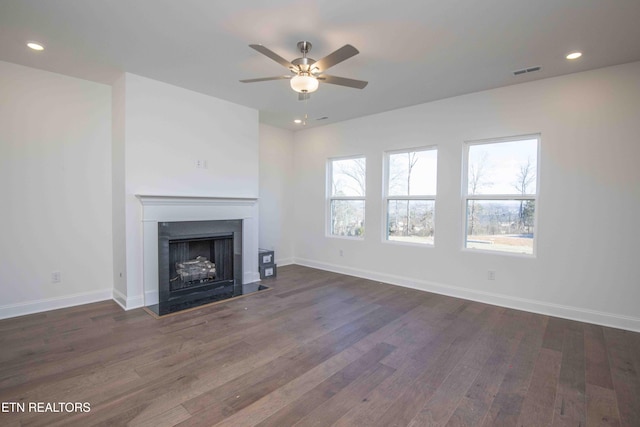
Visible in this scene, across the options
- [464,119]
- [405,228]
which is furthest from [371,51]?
[405,228]

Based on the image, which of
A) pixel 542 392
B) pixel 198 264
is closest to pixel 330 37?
pixel 542 392

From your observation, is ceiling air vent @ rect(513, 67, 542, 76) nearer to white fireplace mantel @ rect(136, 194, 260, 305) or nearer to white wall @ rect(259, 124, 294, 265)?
white fireplace mantel @ rect(136, 194, 260, 305)

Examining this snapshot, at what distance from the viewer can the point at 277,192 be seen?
19.9 ft

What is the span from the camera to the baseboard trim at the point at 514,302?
10.4 ft

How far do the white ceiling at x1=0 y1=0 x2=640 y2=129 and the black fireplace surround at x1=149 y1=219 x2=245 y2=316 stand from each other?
1.91 meters

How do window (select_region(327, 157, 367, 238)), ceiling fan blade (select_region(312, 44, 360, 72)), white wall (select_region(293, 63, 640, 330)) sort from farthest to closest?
window (select_region(327, 157, 367, 238)), white wall (select_region(293, 63, 640, 330)), ceiling fan blade (select_region(312, 44, 360, 72))

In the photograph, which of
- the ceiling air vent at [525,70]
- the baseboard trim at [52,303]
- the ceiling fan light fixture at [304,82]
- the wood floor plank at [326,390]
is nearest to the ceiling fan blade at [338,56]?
the ceiling fan light fixture at [304,82]

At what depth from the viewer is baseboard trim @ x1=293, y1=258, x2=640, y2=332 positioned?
3.17 metres

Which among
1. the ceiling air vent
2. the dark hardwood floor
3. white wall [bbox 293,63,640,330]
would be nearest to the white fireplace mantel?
the dark hardwood floor

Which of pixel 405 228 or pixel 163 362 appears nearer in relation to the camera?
pixel 163 362

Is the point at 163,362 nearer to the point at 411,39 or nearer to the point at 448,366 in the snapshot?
the point at 448,366

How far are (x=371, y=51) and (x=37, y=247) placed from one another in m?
4.31

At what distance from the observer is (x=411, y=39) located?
107 inches

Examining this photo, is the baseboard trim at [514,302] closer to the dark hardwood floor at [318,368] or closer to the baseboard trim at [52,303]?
the dark hardwood floor at [318,368]
